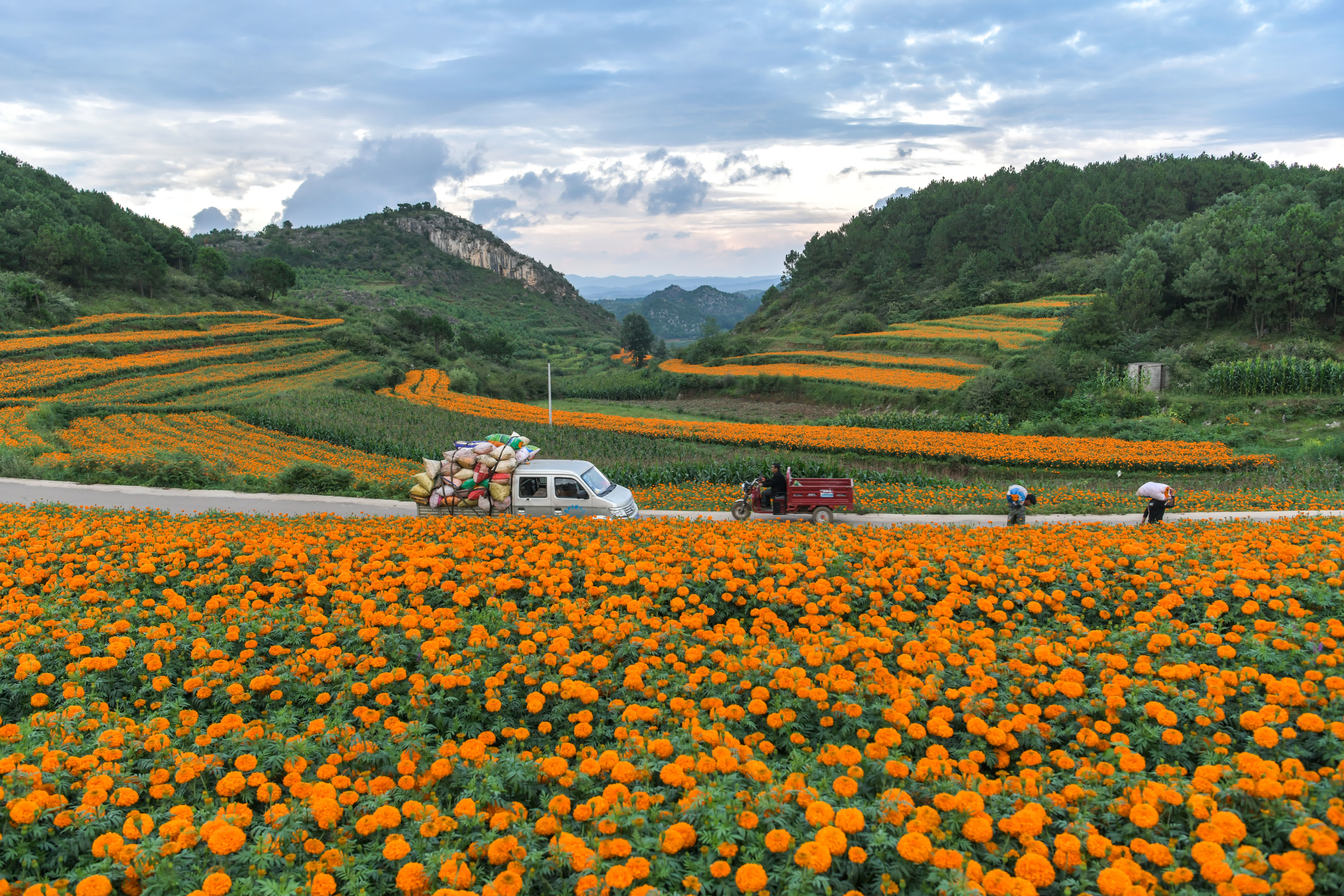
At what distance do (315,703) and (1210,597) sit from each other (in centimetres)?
746

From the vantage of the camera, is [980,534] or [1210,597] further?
[980,534]

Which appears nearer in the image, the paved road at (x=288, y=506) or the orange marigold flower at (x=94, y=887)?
the orange marigold flower at (x=94, y=887)

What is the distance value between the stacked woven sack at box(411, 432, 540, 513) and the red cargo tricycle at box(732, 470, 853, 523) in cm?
527

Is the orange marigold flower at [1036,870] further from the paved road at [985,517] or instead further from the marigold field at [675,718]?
the paved road at [985,517]

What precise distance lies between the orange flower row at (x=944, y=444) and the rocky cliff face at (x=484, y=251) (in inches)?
5236

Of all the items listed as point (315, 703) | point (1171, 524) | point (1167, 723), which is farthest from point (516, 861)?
point (1171, 524)

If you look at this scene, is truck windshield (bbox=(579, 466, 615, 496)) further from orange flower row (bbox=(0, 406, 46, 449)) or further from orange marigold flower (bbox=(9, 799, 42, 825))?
orange flower row (bbox=(0, 406, 46, 449))

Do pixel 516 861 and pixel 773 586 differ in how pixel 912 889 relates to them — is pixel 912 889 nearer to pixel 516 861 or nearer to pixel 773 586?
pixel 516 861

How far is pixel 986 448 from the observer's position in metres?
23.8

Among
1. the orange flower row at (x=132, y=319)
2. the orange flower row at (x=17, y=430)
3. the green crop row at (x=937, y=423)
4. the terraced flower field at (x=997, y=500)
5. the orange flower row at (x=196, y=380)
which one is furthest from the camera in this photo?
the orange flower row at (x=132, y=319)

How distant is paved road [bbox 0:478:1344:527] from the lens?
45.4 feet

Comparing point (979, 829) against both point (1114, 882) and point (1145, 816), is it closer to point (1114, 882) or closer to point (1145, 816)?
point (1114, 882)

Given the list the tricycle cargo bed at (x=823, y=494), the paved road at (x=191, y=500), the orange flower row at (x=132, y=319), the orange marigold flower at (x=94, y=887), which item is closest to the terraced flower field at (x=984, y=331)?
the tricycle cargo bed at (x=823, y=494)

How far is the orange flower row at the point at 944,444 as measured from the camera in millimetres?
21234
